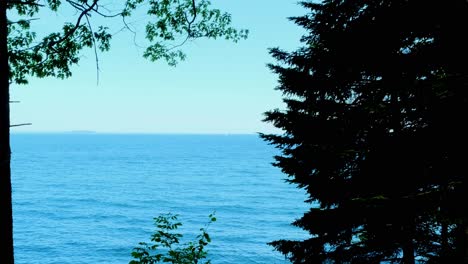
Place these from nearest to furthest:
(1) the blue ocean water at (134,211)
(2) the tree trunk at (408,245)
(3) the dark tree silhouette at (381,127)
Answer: (3) the dark tree silhouette at (381,127) < (2) the tree trunk at (408,245) < (1) the blue ocean water at (134,211)

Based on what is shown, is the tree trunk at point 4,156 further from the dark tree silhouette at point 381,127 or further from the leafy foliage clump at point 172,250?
the dark tree silhouette at point 381,127

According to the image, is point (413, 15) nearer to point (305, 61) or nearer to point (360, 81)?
point (360, 81)

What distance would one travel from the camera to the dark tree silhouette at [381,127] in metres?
6.85

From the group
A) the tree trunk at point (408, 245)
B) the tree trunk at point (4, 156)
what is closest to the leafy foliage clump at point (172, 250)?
the tree trunk at point (4, 156)

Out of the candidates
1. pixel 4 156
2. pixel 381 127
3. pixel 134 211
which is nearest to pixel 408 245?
pixel 381 127

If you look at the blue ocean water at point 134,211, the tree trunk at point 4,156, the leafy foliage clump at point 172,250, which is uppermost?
the tree trunk at point 4,156

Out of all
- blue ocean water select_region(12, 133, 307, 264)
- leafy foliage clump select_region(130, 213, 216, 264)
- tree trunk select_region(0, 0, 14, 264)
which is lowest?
blue ocean water select_region(12, 133, 307, 264)

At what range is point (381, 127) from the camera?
8031mm

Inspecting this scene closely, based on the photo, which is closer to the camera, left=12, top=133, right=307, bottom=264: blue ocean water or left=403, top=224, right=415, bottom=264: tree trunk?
left=403, top=224, right=415, bottom=264: tree trunk

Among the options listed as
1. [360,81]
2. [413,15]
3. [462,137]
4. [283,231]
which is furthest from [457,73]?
[283,231]

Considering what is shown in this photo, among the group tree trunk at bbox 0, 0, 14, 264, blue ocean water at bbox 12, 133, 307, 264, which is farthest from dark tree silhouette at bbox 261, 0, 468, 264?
blue ocean water at bbox 12, 133, 307, 264

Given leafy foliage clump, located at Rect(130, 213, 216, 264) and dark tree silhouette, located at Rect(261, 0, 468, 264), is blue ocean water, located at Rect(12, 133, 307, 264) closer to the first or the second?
leafy foliage clump, located at Rect(130, 213, 216, 264)

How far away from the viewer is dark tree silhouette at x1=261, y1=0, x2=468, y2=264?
6848mm

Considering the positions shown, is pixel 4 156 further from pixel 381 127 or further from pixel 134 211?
pixel 134 211
